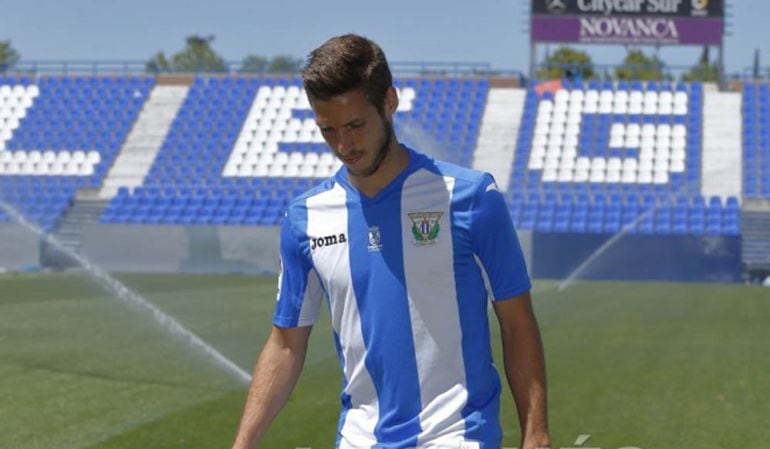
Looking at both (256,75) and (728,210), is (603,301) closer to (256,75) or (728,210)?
(728,210)

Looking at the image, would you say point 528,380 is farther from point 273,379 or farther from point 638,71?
point 638,71

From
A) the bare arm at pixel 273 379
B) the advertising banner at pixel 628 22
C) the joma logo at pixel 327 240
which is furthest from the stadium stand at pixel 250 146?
the joma logo at pixel 327 240

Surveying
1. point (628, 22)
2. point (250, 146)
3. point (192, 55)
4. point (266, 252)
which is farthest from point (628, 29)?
point (192, 55)

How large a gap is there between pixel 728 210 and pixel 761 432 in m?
29.1

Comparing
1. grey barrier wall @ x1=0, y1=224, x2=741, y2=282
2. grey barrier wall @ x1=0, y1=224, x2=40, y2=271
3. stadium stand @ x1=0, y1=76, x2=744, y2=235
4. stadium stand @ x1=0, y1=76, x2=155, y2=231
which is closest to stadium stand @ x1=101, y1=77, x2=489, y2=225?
stadium stand @ x1=0, y1=76, x2=744, y2=235

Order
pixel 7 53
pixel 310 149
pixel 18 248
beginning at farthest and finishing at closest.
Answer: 1. pixel 7 53
2. pixel 310 149
3. pixel 18 248

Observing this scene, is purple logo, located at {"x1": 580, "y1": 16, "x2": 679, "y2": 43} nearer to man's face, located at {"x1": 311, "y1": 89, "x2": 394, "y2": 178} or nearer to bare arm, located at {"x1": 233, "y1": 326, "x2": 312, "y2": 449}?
bare arm, located at {"x1": 233, "y1": 326, "x2": 312, "y2": 449}

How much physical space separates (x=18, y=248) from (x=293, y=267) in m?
38.8

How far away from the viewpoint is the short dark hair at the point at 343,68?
3.41 m

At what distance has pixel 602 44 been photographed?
48000 mm

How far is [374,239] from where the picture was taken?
367 centimetres

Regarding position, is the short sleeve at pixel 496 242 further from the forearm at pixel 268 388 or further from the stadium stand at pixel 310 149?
the stadium stand at pixel 310 149

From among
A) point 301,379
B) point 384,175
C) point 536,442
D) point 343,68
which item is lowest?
point 301,379

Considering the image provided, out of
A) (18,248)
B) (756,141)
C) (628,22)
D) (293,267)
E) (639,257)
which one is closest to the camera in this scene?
(293,267)
